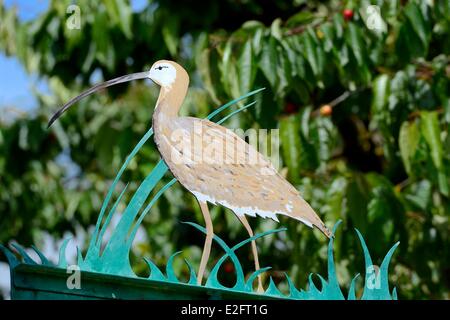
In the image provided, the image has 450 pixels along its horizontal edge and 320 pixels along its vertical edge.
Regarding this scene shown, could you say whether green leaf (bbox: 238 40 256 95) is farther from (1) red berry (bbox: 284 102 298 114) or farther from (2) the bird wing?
(2) the bird wing

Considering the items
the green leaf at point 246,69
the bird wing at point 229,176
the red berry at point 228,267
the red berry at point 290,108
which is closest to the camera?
the bird wing at point 229,176

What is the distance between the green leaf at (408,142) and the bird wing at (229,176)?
134 cm

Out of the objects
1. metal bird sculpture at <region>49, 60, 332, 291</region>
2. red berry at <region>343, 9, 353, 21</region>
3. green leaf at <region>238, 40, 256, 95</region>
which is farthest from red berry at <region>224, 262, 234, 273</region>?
metal bird sculpture at <region>49, 60, 332, 291</region>

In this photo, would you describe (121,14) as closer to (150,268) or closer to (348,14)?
(348,14)

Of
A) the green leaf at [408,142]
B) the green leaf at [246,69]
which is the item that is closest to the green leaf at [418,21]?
the green leaf at [408,142]

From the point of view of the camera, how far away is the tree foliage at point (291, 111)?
4.68 m

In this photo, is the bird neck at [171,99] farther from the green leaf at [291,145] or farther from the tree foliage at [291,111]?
the green leaf at [291,145]

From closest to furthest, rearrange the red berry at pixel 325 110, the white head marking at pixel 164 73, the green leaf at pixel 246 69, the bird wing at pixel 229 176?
1. the bird wing at pixel 229 176
2. the white head marking at pixel 164 73
3. the green leaf at pixel 246 69
4. the red berry at pixel 325 110

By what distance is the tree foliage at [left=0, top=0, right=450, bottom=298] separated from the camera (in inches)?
184

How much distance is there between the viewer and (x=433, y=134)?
4.60 m

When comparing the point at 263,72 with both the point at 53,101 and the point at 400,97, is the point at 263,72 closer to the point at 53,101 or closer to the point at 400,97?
the point at 400,97

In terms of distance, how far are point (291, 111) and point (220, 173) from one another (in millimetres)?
1992

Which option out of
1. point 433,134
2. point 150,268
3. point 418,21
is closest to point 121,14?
point 418,21
